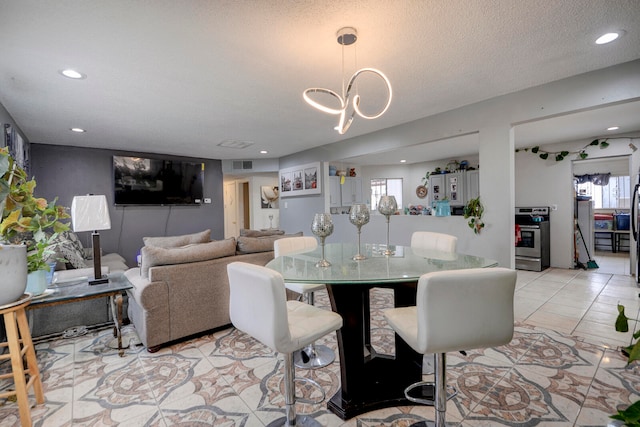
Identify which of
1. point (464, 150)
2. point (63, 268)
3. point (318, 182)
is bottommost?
point (63, 268)

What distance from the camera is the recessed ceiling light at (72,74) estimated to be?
95.2 inches

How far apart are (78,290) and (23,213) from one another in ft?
2.80

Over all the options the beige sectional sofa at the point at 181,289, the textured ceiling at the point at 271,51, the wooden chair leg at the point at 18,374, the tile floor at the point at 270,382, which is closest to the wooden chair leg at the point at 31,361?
the tile floor at the point at 270,382

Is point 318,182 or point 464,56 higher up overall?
point 464,56

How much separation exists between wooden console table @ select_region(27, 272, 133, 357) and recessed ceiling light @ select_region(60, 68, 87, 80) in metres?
1.73

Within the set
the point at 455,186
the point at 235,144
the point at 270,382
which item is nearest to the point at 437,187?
the point at 455,186

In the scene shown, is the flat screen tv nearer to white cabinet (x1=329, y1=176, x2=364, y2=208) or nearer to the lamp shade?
white cabinet (x1=329, y1=176, x2=364, y2=208)

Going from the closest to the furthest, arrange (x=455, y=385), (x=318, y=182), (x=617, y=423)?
(x=617, y=423) < (x=455, y=385) < (x=318, y=182)

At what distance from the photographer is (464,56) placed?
7.61 feet

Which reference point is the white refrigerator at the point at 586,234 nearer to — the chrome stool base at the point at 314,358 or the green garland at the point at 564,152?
the green garland at the point at 564,152

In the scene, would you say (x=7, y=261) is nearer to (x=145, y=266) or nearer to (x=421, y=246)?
(x=145, y=266)

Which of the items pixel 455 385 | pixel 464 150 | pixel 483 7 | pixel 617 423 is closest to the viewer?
pixel 617 423

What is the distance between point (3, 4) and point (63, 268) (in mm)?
2970

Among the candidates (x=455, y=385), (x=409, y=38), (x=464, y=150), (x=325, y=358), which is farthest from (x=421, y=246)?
(x=464, y=150)
